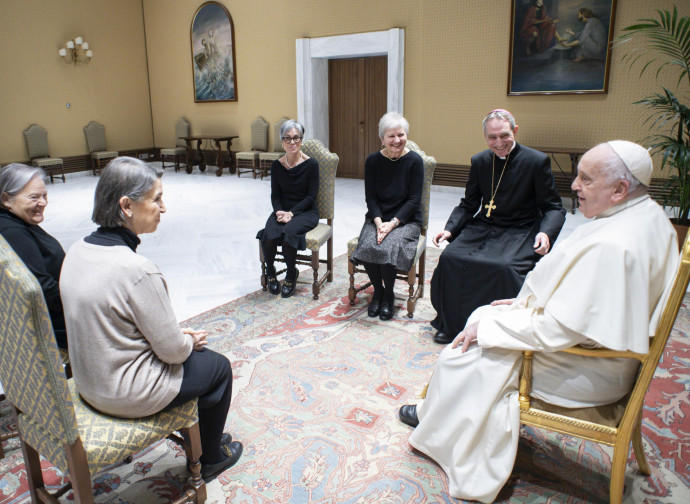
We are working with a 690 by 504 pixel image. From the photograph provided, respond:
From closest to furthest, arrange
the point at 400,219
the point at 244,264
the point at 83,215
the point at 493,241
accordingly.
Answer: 1. the point at 493,241
2. the point at 400,219
3. the point at 244,264
4. the point at 83,215

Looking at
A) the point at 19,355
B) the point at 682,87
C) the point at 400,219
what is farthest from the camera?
the point at 682,87

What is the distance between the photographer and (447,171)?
9406mm

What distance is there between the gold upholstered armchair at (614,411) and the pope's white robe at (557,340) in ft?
0.11

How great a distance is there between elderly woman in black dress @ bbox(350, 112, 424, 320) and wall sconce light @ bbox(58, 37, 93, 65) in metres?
10.1

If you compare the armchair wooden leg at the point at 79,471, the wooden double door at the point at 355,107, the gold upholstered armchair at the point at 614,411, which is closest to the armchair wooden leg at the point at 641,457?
the gold upholstered armchair at the point at 614,411

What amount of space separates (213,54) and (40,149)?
4.25m

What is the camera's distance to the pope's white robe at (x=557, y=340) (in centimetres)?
178

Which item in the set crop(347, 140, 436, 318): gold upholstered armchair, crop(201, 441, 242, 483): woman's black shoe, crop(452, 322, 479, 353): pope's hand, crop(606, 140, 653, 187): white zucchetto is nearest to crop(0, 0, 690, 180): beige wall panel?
crop(347, 140, 436, 318): gold upholstered armchair

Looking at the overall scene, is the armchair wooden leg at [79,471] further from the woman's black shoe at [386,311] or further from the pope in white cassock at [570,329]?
the woman's black shoe at [386,311]

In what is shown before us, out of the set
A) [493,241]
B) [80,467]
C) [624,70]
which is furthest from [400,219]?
[624,70]

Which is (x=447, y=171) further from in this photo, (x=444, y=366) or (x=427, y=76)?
(x=444, y=366)

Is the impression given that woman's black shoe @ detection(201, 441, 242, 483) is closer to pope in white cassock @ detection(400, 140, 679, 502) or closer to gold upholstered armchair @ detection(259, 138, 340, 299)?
pope in white cassock @ detection(400, 140, 679, 502)

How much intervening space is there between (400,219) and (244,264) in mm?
2077

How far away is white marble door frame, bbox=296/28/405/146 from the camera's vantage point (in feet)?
30.8
